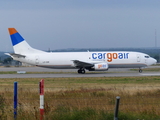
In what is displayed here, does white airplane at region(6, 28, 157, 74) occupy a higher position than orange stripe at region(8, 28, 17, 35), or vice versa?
orange stripe at region(8, 28, 17, 35)

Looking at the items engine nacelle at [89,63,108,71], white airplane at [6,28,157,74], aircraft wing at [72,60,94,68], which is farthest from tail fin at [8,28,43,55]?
engine nacelle at [89,63,108,71]

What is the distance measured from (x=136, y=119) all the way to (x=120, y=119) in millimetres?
512

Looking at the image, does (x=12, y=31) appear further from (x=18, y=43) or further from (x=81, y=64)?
(x=81, y=64)

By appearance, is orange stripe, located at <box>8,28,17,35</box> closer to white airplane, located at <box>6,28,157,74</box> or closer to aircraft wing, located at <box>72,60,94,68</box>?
white airplane, located at <box>6,28,157,74</box>

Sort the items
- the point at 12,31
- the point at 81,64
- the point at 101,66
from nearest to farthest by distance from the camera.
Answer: the point at 101,66 → the point at 12,31 → the point at 81,64

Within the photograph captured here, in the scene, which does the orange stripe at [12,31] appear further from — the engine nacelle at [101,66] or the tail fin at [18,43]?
the engine nacelle at [101,66]

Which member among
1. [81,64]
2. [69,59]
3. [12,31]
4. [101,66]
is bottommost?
[101,66]

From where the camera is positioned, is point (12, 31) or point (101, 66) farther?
point (12, 31)

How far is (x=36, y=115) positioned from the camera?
34.2 ft

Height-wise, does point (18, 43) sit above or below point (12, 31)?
below

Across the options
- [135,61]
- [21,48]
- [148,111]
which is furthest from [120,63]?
[148,111]

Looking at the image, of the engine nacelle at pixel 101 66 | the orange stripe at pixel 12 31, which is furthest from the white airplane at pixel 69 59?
the engine nacelle at pixel 101 66

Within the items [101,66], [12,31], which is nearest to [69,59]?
[101,66]

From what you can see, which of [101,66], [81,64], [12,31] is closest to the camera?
[101,66]
